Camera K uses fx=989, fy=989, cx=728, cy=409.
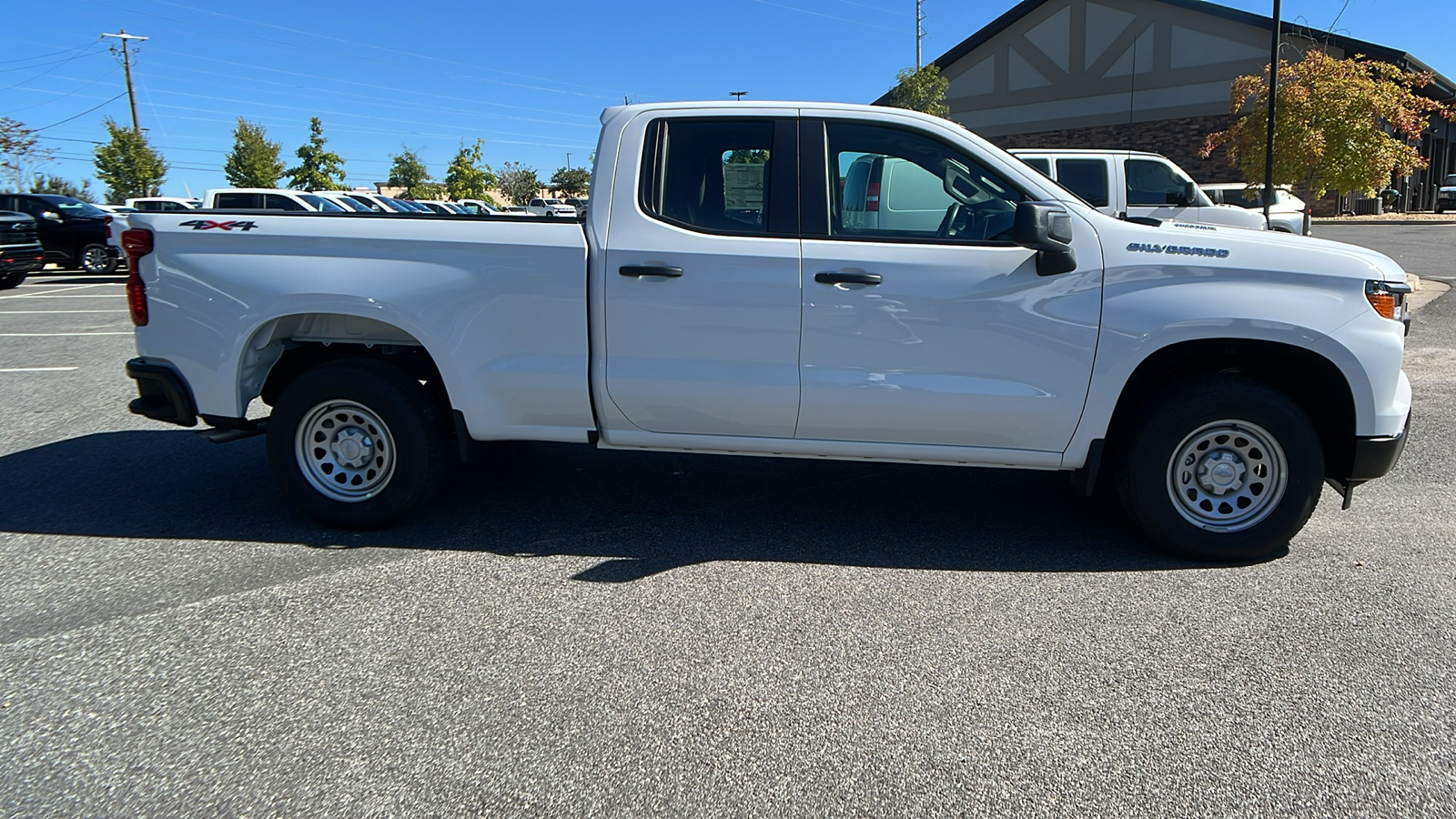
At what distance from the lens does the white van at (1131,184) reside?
1318 centimetres

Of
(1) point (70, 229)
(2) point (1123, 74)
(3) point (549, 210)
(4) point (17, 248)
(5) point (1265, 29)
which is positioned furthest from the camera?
(2) point (1123, 74)

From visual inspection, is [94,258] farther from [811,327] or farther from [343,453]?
[811,327]

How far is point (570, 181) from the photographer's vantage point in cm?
9475

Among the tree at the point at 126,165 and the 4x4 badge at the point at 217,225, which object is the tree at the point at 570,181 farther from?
the 4x4 badge at the point at 217,225

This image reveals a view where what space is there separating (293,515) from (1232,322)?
4.58m

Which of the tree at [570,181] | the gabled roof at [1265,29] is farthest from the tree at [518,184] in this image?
the gabled roof at [1265,29]

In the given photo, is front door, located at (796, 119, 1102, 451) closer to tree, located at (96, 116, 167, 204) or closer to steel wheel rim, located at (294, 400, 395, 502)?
steel wheel rim, located at (294, 400, 395, 502)

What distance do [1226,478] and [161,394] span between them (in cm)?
506

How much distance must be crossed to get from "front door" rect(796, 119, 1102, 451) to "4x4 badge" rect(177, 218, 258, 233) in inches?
103

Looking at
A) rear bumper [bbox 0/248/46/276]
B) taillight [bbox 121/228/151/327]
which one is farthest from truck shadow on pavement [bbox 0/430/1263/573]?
rear bumper [bbox 0/248/46/276]

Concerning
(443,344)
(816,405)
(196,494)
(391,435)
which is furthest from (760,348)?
(196,494)

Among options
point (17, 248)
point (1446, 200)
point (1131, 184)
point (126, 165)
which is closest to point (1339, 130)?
point (1131, 184)

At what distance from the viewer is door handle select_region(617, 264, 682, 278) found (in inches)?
173

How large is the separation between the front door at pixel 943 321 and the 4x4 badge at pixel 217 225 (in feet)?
8.56
